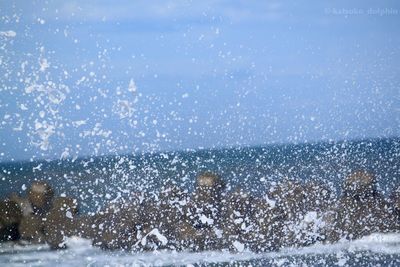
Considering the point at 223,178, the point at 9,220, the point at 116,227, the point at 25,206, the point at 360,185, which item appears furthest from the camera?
the point at 223,178

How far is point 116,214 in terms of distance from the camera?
28.2ft

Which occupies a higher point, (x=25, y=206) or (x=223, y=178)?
(x=25, y=206)

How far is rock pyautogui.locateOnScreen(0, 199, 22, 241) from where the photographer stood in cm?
883

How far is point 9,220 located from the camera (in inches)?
365

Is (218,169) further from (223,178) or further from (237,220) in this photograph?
(237,220)

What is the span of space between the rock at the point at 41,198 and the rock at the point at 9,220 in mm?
288

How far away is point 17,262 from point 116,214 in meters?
1.68

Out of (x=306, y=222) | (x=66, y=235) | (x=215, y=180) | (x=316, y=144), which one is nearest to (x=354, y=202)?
(x=306, y=222)

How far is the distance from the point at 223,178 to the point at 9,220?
11.2 m

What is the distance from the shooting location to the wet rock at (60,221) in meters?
8.48

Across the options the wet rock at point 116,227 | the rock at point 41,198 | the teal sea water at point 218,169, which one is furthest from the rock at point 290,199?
the teal sea water at point 218,169

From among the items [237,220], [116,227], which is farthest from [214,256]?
[116,227]

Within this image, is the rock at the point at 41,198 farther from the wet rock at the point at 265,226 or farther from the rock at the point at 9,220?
the wet rock at the point at 265,226

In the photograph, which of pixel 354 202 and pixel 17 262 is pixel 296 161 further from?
pixel 17 262
